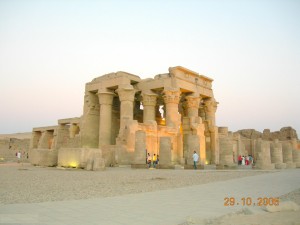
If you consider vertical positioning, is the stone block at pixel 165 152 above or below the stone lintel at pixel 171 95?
below

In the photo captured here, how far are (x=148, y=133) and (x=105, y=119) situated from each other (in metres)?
5.96

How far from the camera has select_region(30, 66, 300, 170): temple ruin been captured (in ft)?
56.9

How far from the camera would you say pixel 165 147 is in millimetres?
17281

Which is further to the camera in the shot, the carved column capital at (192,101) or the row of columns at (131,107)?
the carved column capital at (192,101)

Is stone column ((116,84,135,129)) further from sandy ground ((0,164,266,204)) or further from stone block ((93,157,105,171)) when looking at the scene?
sandy ground ((0,164,266,204))

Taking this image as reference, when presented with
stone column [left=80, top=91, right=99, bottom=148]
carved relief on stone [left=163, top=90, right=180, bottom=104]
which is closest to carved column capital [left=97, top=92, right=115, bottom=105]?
stone column [left=80, top=91, right=99, bottom=148]

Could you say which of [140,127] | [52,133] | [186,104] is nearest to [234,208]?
[140,127]

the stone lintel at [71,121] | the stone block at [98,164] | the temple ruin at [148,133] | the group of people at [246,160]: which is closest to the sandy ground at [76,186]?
the stone block at [98,164]

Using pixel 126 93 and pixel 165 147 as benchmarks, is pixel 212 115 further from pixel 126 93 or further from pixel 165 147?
pixel 165 147

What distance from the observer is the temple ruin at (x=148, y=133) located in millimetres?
17344

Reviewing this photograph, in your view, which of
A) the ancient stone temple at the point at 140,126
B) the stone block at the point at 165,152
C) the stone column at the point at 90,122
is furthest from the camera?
the stone column at the point at 90,122

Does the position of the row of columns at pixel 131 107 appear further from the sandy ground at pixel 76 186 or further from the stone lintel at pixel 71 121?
the sandy ground at pixel 76 186
